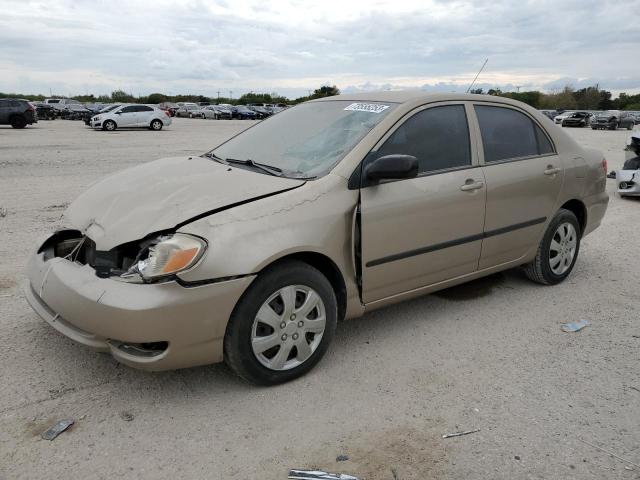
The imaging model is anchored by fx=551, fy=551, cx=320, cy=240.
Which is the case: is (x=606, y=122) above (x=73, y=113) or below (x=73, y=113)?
above

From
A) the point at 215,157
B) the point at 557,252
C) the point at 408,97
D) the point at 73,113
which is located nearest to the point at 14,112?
the point at 73,113

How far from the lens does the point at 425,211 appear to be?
369cm

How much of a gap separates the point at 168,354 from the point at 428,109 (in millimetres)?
2431

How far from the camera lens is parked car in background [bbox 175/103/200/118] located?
5441 cm

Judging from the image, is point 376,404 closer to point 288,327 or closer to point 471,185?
point 288,327

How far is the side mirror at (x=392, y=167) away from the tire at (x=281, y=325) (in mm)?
712

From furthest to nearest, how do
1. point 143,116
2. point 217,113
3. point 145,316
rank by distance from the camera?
1. point 217,113
2. point 143,116
3. point 145,316

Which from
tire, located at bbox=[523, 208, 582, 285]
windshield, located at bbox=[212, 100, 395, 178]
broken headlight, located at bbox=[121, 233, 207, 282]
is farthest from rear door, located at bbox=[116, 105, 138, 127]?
broken headlight, located at bbox=[121, 233, 207, 282]

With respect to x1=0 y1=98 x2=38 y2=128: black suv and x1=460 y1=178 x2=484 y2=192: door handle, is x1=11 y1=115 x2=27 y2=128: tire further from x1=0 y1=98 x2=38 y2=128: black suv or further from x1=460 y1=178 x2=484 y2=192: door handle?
x1=460 y1=178 x2=484 y2=192: door handle

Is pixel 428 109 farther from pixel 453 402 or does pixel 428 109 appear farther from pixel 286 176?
pixel 453 402

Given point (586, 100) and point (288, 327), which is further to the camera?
point (586, 100)

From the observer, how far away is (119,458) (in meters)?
2.54

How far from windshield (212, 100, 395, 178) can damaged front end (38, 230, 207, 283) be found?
0.94 metres

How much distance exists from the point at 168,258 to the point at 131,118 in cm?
2864
